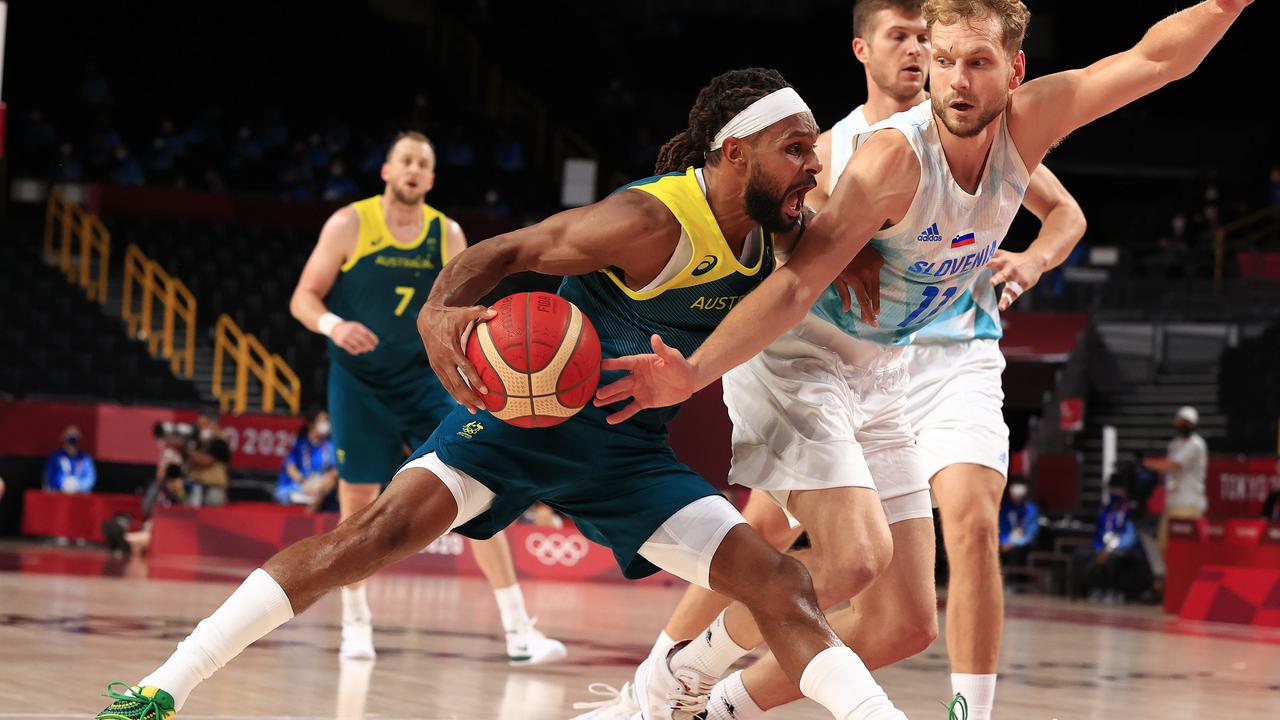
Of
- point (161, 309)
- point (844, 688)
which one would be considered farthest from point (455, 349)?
point (161, 309)

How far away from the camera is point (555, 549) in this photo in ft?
49.4

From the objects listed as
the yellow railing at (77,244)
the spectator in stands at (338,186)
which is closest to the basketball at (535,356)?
the yellow railing at (77,244)

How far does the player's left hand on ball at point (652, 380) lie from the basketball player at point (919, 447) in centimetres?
75

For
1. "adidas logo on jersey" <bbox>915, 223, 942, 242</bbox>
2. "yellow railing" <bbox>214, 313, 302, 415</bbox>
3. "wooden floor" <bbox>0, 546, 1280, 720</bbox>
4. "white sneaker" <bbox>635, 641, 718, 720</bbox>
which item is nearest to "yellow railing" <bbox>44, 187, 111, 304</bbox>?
"yellow railing" <bbox>214, 313, 302, 415</bbox>

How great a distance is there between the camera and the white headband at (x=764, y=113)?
13.6 feet

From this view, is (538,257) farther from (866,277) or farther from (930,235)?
(930,235)

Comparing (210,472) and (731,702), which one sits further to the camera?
(210,472)

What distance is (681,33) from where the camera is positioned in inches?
1307

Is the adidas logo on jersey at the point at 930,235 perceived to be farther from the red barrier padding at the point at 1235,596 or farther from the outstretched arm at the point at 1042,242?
the red barrier padding at the point at 1235,596

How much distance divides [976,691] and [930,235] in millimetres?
1507

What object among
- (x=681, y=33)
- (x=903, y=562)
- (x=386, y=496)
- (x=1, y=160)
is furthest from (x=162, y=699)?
(x=681, y=33)

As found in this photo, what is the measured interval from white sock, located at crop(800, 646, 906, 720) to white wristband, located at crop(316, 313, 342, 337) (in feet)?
12.5

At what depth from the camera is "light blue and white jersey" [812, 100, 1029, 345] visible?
14.3 feet

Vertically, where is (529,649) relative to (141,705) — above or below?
below
